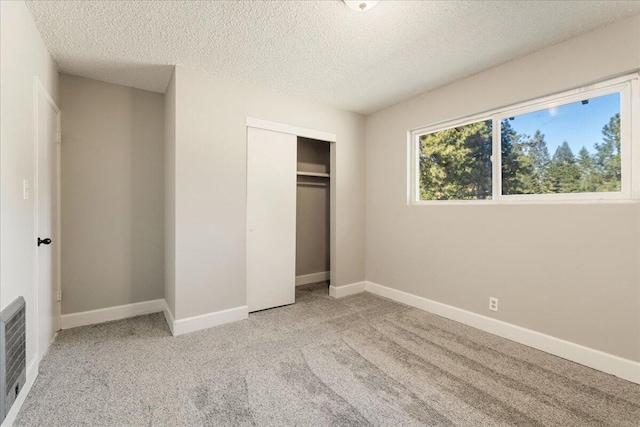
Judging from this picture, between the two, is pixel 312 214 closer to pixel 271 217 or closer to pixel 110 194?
pixel 271 217

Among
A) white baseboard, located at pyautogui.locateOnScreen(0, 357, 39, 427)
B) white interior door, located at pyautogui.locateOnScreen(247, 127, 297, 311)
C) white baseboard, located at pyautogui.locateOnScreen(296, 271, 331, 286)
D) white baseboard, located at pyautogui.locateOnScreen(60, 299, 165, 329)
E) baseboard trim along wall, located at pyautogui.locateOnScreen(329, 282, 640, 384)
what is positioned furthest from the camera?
white baseboard, located at pyautogui.locateOnScreen(296, 271, 331, 286)

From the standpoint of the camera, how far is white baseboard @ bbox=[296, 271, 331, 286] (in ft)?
14.1

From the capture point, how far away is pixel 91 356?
216cm

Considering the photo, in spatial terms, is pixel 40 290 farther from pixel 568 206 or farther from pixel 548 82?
pixel 548 82

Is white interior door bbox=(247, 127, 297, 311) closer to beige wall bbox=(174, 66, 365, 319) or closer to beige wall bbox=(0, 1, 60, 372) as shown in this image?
beige wall bbox=(174, 66, 365, 319)

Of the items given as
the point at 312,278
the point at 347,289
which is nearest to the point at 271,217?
the point at 347,289

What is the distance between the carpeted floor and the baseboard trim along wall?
75 millimetres

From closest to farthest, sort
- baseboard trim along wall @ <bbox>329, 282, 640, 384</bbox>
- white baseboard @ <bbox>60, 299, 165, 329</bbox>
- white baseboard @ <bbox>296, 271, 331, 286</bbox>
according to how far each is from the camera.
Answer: baseboard trim along wall @ <bbox>329, 282, 640, 384</bbox> < white baseboard @ <bbox>60, 299, 165, 329</bbox> < white baseboard @ <bbox>296, 271, 331, 286</bbox>

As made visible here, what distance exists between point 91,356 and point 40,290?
24.8 inches

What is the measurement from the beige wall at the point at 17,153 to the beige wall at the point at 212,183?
3.06 ft

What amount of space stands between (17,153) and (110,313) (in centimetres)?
190

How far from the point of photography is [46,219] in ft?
7.34

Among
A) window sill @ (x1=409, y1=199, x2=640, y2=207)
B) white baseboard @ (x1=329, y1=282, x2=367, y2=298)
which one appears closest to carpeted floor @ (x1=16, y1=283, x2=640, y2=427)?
white baseboard @ (x1=329, y1=282, x2=367, y2=298)

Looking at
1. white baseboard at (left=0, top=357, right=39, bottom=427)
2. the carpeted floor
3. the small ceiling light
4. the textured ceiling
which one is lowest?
the carpeted floor
